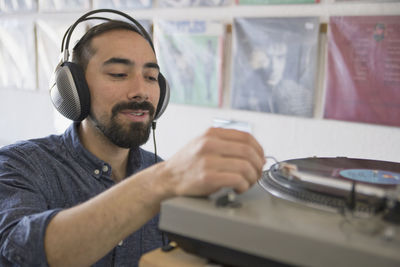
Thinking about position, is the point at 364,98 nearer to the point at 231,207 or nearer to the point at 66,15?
the point at 231,207

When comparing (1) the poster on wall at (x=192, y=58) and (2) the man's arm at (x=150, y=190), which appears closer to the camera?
(2) the man's arm at (x=150, y=190)

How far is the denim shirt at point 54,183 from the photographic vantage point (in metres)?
0.66

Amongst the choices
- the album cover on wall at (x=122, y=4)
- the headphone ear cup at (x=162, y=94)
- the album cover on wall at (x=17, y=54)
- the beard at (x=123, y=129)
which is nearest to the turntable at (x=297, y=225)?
the beard at (x=123, y=129)

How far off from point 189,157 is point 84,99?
1.74 feet

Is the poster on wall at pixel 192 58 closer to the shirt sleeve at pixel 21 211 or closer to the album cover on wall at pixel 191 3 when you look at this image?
the album cover on wall at pixel 191 3

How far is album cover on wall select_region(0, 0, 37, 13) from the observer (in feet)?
7.07

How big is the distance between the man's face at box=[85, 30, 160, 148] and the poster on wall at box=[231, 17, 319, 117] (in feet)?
1.93

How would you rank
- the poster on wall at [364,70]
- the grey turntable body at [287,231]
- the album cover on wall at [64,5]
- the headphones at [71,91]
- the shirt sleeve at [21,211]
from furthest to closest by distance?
1. the album cover on wall at [64,5]
2. the poster on wall at [364,70]
3. the headphones at [71,91]
4. the shirt sleeve at [21,211]
5. the grey turntable body at [287,231]

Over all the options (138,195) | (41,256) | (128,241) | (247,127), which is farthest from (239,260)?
(247,127)

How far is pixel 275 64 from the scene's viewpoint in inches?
55.4

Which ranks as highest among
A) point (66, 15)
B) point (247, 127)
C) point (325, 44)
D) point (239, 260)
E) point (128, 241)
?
point (66, 15)

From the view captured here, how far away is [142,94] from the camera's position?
36.6 inches

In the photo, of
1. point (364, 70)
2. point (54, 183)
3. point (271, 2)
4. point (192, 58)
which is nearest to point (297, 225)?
point (54, 183)

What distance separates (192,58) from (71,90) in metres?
0.83
